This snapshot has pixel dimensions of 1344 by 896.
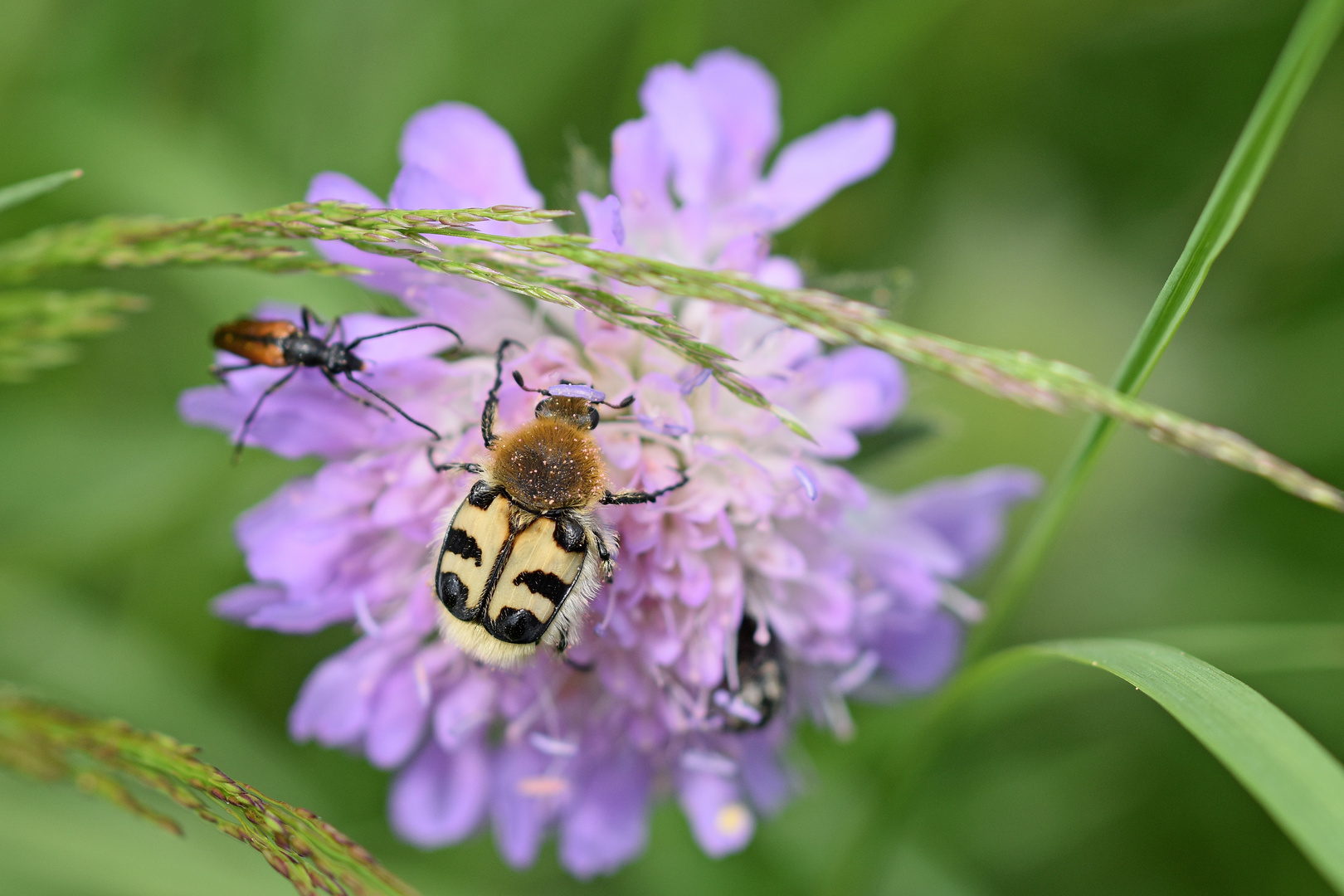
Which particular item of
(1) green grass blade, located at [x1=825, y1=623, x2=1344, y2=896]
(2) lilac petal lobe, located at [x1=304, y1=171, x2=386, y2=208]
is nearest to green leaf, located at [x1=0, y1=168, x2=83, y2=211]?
(2) lilac petal lobe, located at [x1=304, y1=171, x2=386, y2=208]

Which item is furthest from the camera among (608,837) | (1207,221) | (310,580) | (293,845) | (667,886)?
(667,886)

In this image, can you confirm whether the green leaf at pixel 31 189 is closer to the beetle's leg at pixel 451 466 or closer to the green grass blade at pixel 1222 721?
the beetle's leg at pixel 451 466

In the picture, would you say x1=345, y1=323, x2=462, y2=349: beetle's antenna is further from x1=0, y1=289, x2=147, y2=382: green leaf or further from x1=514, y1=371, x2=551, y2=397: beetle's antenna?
x1=0, y1=289, x2=147, y2=382: green leaf

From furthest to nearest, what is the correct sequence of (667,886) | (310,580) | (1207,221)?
1. (667,886)
2. (310,580)
3. (1207,221)

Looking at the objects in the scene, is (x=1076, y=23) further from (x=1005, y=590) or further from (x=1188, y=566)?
(x=1005, y=590)

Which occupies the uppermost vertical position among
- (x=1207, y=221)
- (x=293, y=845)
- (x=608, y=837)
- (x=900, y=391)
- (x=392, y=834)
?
(x=1207, y=221)

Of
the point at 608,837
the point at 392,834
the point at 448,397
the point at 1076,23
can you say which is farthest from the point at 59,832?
the point at 1076,23

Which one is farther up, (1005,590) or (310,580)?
(1005,590)

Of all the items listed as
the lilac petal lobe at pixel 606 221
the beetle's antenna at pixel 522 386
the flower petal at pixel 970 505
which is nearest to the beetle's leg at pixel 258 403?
the beetle's antenna at pixel 522 386
